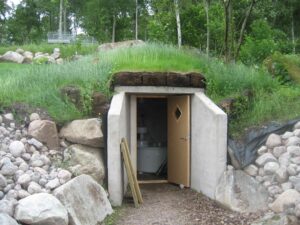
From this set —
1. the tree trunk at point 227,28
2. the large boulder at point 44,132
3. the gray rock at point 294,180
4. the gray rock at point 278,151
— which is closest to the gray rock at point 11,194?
the large boulder at point 44,132

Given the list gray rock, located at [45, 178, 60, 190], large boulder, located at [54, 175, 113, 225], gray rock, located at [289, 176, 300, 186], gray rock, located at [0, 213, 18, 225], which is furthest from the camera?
gray rock, located at [289, 176, 300, 186]

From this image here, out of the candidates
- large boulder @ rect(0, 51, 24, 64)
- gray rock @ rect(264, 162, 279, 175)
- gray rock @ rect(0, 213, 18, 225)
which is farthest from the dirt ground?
large boulder @ rect(0, 51, 24, 64)

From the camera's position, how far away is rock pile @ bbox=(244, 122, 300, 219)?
7230 mm

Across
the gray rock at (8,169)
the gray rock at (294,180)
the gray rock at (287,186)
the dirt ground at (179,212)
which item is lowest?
the dirt ground at (179,212)

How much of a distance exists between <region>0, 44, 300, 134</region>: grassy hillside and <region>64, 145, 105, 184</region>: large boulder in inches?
29.6

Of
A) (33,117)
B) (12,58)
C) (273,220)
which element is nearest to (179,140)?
(33,117)

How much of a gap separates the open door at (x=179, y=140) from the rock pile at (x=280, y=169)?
161cm

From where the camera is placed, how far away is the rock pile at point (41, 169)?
5.80 metres

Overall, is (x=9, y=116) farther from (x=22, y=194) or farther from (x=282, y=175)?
(x=282, y=175)

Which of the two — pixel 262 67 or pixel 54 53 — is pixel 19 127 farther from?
pixel 54 53

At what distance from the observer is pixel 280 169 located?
7.74m

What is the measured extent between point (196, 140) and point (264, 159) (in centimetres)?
155

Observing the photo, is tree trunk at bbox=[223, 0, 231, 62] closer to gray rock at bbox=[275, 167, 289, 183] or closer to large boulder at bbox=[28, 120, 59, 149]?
gray rock at bbox=[275, 167, 289, 183]

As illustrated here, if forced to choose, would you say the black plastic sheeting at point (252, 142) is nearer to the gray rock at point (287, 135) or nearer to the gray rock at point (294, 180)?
the gray rock at point (287, 135)
